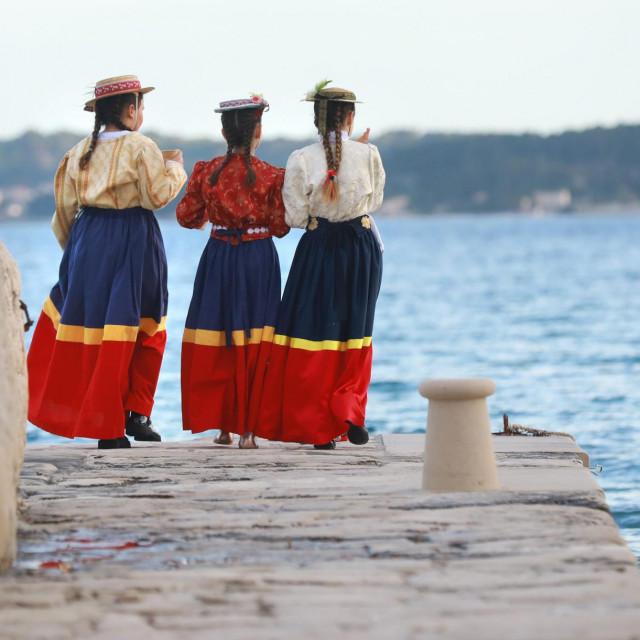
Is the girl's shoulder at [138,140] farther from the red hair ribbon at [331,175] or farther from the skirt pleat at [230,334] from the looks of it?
the red hair ribbon at [331,175]

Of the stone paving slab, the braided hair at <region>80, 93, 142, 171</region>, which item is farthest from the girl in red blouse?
the stone paving slab

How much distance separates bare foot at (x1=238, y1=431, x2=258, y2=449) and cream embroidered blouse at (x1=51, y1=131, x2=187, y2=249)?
128cm

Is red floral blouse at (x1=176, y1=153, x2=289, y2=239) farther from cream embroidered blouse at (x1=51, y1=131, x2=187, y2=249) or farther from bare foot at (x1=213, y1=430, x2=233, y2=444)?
bare foot at (x1=213, y1=430, x2=233, y2=444)

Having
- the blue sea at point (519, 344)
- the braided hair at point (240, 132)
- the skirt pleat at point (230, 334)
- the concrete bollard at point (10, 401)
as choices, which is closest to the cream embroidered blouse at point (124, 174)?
the braided hair at point (240, 132)

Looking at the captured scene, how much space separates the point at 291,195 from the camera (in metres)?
6.64

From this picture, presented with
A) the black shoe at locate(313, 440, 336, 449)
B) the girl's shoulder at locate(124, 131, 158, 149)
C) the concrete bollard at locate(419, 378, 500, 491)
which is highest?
the girl's shoulder at locate(124, 131, 158, 149)

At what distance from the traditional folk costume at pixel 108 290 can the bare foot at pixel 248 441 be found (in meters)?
0.56

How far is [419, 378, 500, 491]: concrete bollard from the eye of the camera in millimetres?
5102

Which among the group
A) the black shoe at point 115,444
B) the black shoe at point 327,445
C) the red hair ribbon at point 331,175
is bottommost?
the black shoe at point 115,444

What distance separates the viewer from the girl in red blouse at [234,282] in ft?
21.9

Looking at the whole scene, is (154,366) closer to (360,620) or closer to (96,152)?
(96,152)

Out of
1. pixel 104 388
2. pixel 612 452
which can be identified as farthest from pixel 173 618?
pixel 612 452

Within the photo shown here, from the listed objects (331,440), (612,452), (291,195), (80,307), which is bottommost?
(612,452)

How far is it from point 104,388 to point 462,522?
2605 mm
